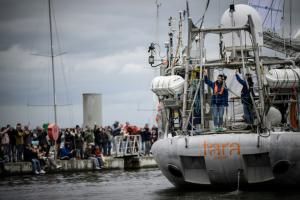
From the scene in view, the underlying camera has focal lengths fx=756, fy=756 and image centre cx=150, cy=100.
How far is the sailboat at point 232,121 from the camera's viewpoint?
21031mm

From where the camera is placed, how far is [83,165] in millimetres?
36344

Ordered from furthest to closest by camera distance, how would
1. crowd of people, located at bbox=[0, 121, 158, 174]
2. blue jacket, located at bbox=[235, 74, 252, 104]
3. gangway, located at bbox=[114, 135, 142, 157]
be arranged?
gangway, located at bbox=[114, 135, 142, 157], crowd of people, located at bbox=[0, 121, 158, 174], blue jacket, located at bbox=[235, 74, 252, 104]

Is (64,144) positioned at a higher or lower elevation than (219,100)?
lower

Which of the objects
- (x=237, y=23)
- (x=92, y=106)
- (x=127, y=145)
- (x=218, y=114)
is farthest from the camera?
(x=92, y=106)

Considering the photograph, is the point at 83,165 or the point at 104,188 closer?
the point at 104,188

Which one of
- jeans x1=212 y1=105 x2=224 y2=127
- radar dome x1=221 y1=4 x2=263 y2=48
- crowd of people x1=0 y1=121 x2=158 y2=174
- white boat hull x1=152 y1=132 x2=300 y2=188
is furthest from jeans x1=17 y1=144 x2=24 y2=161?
white boat hull x1=152 y1=132 x2=300 y2=188

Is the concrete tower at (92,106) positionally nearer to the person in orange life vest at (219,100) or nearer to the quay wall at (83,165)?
the quay wall at (83,165)

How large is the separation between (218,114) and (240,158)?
261 centimetres

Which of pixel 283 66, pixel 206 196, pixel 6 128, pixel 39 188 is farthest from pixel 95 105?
pixel 206 196

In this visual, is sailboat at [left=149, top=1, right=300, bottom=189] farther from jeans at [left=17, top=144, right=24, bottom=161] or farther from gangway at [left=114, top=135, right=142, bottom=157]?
gangway at [left=114, top=135, right=142, bottom=157]

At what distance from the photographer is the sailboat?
21.0 meters

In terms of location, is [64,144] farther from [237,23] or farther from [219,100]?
[219,100]

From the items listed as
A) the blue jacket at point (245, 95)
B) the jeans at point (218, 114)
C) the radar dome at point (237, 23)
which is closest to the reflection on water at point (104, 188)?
the jeans at point (218, 114)

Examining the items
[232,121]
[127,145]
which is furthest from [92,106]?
[232,121]
